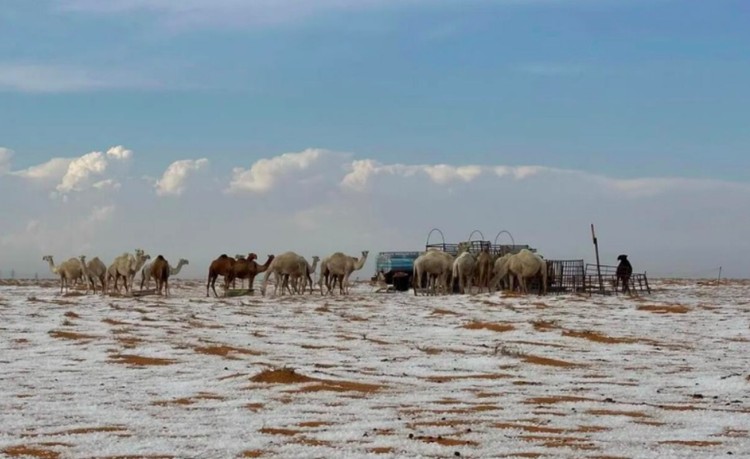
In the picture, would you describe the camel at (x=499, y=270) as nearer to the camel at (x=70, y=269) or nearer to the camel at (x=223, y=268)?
the camel at (x=223, y=268)

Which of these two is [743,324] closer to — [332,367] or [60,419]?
[332,367]

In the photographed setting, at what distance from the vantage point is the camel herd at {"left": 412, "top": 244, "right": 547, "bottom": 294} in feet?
138

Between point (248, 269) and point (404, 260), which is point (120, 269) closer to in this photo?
point (248, 269)

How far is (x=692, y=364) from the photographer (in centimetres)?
1497

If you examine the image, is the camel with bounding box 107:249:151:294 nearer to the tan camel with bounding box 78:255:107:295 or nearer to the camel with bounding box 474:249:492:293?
the tan camel with bounding box 78:255:107:295

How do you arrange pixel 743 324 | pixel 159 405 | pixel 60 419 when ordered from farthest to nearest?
pixel 743 324 < pixel 159 405 < pixel 60 419

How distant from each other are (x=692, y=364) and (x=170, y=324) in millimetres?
12899

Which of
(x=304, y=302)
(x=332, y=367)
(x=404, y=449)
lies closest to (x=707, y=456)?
(x=404, y=449)

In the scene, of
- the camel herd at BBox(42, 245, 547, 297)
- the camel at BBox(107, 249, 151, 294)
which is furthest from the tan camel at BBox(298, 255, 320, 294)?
the camel at BBox(107, 249, 151, 294)

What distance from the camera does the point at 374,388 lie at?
12.1m

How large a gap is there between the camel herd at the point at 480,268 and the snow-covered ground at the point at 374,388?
17438 millimetres

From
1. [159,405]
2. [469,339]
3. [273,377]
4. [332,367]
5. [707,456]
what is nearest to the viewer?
[707,456]

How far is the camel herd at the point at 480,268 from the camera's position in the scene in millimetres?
42188

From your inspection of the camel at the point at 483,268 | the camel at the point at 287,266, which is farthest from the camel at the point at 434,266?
the camel at the point at 287,266
